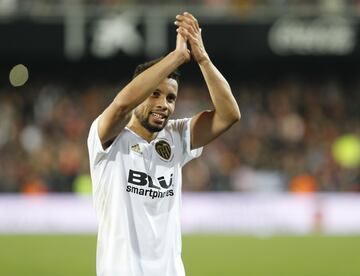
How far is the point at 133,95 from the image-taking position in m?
3.81

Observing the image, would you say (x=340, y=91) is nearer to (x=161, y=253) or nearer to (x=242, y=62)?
(x=242, y=62)

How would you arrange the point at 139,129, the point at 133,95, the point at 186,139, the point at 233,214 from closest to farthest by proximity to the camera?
1. the point at 133,95
2. the point at 139,129
3. the point at 186,139
4. the point at 233,214

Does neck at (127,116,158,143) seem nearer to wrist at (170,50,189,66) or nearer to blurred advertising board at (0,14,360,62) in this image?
wrist at (170,50,189,66)

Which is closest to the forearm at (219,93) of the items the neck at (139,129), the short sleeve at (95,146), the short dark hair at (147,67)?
the short dark hair at (147,67)

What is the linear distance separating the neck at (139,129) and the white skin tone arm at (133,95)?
0.73 feet

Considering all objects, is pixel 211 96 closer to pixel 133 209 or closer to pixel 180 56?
pixel 180 56

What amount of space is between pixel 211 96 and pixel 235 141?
14430 mm

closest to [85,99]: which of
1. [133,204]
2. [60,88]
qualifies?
[60,88]

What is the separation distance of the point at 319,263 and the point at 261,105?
8885mm

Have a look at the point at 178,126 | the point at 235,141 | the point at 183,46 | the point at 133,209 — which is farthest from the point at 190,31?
the point at 235,141

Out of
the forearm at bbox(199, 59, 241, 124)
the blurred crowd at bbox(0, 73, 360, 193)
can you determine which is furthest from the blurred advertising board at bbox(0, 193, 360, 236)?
the forearm at bbox(199, 59, 241, 124)

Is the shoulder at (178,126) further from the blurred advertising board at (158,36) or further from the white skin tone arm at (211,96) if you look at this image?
the blurred advertising board at (158,36)

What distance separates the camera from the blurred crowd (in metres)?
17.1

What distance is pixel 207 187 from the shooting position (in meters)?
16.8
